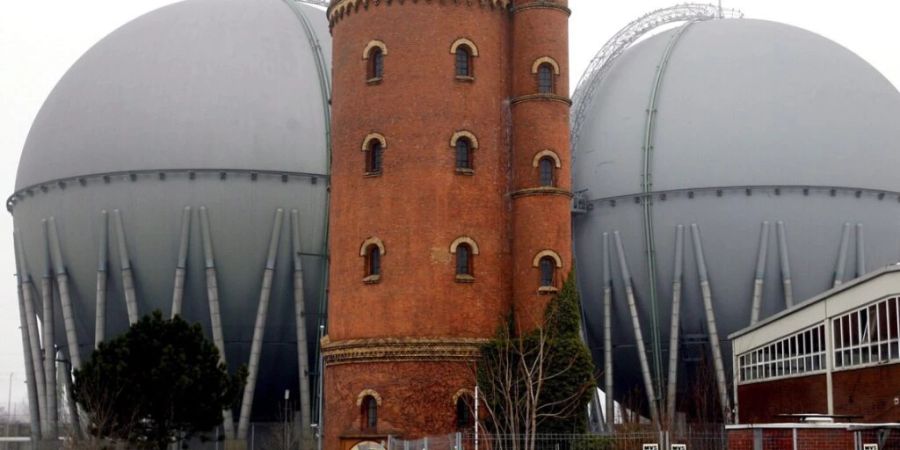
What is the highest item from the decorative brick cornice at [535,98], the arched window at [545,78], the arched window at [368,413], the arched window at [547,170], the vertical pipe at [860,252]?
the arched window at [545,78]

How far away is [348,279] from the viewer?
46.1 metres

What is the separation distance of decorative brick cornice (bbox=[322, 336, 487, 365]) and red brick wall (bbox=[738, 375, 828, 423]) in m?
10.1

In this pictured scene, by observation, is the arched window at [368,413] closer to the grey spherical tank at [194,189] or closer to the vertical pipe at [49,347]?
the grey spherical tank at [194,189]

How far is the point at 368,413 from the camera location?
147 feet

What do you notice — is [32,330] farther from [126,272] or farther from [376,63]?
[376,63]

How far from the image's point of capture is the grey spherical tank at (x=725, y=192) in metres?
55.7

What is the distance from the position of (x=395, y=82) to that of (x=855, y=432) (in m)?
22.6

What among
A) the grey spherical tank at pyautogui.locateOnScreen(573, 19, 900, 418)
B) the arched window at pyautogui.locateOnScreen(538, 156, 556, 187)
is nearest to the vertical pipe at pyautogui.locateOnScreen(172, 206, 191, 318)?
the grey spherical tank at pyautogui.locateOnScreen(573, 19, 900, 418)

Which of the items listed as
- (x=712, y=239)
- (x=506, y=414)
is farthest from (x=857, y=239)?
(x=506, y=414)

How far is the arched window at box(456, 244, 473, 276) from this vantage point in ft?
149

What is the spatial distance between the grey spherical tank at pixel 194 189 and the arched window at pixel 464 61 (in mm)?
14436

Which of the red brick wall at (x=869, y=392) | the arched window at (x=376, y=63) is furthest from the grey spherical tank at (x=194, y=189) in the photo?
the red brick wall at (x=869, y=392)

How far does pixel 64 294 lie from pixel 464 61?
24.9 meters

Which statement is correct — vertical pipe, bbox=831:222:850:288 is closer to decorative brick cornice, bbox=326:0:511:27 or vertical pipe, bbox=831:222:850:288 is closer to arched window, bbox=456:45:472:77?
decorative brick cornice, bbox=326:0:511:27
